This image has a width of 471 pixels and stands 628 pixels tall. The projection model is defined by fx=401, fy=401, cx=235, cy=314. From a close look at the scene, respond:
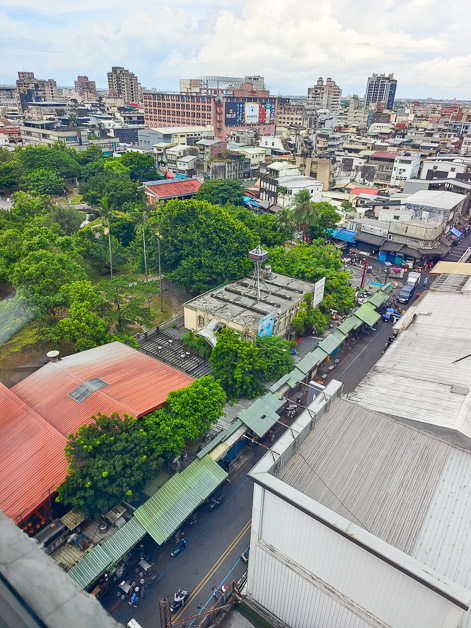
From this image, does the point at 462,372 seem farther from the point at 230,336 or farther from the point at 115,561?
the point at 115,561

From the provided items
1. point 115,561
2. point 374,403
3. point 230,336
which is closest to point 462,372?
point 374,403

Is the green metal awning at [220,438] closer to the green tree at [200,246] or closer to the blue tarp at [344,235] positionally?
the green tree at [200,246]

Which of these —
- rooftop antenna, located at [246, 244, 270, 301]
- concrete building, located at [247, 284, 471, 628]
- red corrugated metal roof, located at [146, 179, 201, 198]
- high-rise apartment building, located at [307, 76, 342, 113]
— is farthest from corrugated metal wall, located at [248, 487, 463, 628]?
high-rise apartment building, located at [307, 76, 342, 113]

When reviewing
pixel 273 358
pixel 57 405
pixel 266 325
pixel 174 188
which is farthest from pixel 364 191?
pixel 57 405

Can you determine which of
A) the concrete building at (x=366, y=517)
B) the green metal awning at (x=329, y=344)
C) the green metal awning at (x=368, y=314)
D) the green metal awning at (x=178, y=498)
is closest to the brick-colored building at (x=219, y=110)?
the green metal awning at (x=368, y=314)

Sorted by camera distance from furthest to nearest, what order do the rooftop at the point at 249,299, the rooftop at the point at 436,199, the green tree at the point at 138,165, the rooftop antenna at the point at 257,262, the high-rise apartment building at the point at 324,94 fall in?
1. the high-rise apartment building at the point at 324,94
2. the green tree at the point at 138,165
3. the rooftop at the point at 436,199
4. the rooftop antenna at the point at 257,262
5. the rooftop at the point at 249,299

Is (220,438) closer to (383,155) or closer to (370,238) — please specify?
(370,238)
